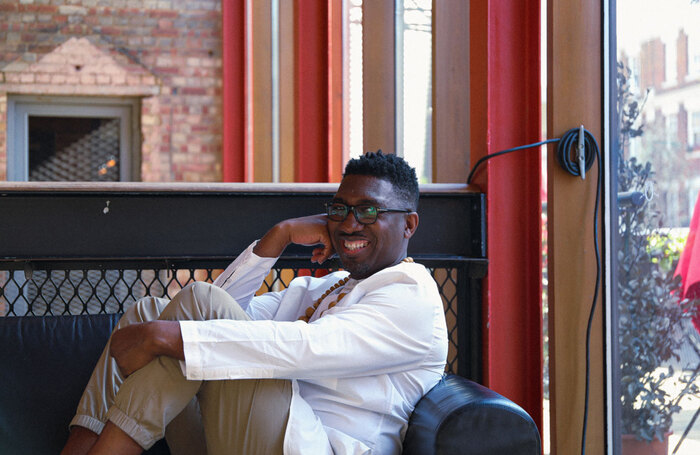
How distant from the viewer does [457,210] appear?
2.80 meters

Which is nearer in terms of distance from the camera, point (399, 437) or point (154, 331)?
point (154, 331)

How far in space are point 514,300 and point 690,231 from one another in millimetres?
876

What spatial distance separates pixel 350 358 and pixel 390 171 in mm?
587

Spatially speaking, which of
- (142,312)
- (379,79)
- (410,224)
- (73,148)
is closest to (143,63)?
(73,148)

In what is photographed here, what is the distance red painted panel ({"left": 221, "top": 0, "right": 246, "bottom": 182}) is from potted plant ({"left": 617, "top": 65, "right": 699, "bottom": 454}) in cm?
510

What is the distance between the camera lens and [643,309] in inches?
84.0

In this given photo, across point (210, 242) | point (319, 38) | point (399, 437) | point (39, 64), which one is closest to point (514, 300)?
point (399, 437)

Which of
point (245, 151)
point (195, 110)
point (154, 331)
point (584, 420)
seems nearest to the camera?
point (154, 331)

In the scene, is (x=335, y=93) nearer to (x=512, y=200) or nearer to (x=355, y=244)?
(x=512, y=200)

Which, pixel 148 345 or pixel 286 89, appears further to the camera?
pixel 286 89

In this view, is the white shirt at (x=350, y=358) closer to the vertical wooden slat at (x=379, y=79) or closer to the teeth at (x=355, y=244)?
the teeth at (x=355, y=244)

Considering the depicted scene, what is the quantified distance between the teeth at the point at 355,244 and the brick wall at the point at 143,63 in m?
5.42

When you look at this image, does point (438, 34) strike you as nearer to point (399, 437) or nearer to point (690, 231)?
point (690, 231)

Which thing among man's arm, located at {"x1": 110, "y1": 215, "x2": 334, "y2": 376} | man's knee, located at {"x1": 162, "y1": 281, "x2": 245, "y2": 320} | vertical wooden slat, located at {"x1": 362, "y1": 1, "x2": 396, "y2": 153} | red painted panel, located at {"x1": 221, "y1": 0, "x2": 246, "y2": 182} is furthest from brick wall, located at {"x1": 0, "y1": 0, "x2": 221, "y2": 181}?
man's arm, located at {"x1": 110, "y1": 215, "x2": 334, "y2": 376}
